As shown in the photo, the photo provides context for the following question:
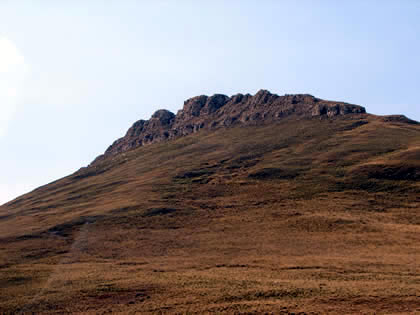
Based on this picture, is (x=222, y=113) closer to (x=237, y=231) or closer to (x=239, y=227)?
(x=239, y=227)

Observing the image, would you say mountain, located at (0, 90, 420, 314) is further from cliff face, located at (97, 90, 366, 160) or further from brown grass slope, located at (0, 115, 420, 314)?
cliff face, located at (97, 90, 366, 160)

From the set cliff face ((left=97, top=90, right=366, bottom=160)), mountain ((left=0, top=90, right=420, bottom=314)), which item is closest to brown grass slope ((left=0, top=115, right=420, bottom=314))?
mountain ((left=0, top=90, right=420, bottom=314))

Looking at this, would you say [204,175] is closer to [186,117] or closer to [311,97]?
[311,97]

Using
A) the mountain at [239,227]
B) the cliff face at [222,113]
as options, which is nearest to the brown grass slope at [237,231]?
the mountain at [239,227]

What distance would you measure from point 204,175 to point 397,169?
3822 centimetres

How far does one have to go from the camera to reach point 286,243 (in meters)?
50.2

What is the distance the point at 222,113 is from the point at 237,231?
108320 mm

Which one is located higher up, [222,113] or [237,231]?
[222,113]

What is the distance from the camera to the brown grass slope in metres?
31.2

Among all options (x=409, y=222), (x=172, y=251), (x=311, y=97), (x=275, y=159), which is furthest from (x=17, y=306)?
(x=311, y=97)

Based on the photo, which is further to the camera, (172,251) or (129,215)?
(129,215)

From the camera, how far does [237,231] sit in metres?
57.1

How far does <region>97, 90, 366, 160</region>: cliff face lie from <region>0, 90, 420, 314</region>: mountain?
4.07 metres

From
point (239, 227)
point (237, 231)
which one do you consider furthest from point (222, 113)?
point (237, 231)
